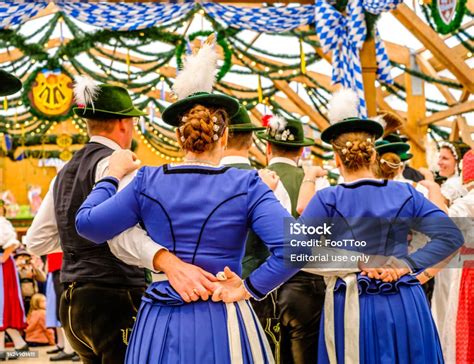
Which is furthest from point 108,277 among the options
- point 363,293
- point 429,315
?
point 429,315

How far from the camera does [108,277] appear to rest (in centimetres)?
302

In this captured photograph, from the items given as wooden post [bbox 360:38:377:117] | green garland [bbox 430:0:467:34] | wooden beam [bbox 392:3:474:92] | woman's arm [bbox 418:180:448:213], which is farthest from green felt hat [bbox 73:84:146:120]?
wooden beam [bbox 392:3:474:92]

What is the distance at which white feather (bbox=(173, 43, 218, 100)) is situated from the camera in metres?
2.60

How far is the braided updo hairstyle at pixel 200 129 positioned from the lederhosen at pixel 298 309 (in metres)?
1.48

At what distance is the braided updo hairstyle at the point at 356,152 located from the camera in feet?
10.1

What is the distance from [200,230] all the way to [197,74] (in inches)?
21.4

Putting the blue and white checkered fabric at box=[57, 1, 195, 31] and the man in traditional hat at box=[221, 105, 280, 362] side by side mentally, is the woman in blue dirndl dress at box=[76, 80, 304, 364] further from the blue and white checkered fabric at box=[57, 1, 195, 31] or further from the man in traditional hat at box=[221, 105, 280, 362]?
the blue and white checkered fabric at box=[57, 1, 195, 31]

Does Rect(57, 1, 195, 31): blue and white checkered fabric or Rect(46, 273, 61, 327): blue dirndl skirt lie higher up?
Rect(57, 1, 195, 31): blue and white checkered fabric

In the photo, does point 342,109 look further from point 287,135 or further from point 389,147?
point 389,147

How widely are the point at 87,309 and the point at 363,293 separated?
39.5 inches

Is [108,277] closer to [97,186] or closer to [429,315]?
[97,186]

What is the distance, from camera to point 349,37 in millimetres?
6266

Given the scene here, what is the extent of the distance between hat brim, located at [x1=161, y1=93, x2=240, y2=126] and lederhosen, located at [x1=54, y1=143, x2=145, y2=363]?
0.62m

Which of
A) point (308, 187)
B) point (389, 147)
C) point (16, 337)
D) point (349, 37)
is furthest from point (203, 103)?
point (16, 337)
